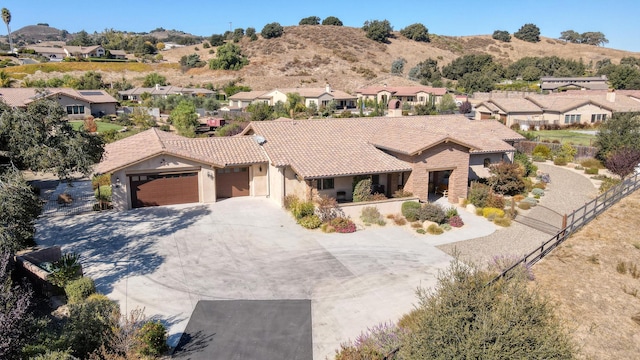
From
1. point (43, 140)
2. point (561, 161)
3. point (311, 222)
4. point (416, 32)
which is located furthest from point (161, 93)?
point (416, 32)

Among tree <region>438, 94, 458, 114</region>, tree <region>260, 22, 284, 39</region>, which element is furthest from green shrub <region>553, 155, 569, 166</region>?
tree <region>260, 22, 284, 39</region>

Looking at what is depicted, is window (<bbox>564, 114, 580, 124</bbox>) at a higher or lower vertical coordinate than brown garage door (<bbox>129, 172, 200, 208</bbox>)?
higher

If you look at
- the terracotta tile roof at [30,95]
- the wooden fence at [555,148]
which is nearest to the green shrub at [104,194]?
the terracotta tile roof at [30,95]

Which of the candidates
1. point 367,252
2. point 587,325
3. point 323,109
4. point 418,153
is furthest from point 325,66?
point 587,325

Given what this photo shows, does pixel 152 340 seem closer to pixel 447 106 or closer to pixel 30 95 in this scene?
pixel 30 95

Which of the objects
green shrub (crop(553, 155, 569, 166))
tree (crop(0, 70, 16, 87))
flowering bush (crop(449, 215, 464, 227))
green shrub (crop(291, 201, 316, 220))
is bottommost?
flowering bush (crop(449, 215, 464, 227))

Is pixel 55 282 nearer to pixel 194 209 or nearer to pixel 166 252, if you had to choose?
pixel 166 252

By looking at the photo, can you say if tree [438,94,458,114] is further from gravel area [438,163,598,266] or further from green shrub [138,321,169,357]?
green shrub [138,321,169,357]
